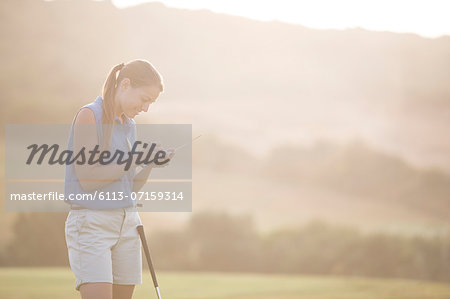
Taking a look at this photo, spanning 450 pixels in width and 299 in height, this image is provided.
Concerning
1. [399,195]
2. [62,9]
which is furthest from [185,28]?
[399,195]

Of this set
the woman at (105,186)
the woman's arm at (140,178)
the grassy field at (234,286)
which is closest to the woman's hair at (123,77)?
the woman at (105,186)

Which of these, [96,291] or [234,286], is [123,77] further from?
[234,286]

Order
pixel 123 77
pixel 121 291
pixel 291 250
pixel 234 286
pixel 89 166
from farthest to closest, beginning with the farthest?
pixel 291 250
pixel 234 286
pixel 121 291
pixel 123 77
pixel 89 166

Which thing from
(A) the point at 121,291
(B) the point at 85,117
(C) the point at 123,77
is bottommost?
(A) the point at 121,291

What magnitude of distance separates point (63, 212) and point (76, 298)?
1.43m

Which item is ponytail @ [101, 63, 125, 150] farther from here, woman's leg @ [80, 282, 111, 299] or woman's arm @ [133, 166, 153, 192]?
woman's leg @ [80, 282, 111, 299]

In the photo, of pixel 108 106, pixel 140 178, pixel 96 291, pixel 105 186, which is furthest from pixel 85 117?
pixel 96 291

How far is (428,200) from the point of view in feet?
24.2

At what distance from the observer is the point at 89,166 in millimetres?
1695

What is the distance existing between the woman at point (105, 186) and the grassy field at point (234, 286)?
3.31 metres

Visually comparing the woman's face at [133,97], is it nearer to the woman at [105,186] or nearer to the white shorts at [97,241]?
the woman at [105,186]

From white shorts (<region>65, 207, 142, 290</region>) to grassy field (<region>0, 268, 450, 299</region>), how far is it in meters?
3.28

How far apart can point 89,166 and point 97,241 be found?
243mm

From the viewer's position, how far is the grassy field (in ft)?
16.9
